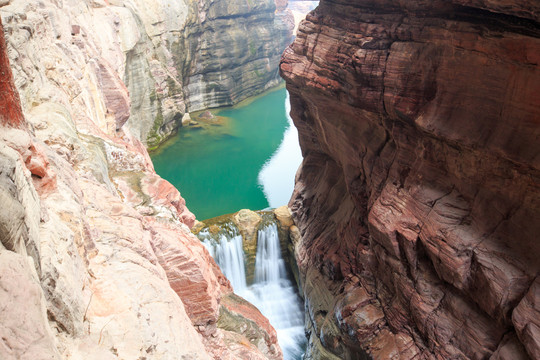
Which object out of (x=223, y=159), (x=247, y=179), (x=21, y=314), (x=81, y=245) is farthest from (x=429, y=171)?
(x=223, y=159)

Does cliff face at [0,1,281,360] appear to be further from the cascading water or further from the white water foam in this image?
the white water foam

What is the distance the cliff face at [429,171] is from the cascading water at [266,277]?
216 cm

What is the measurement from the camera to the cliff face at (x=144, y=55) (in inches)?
360

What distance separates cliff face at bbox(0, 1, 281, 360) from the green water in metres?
11.3

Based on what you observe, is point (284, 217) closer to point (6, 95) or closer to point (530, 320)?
point (530, 320)

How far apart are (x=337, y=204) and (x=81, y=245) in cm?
1024

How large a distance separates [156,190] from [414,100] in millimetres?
5685

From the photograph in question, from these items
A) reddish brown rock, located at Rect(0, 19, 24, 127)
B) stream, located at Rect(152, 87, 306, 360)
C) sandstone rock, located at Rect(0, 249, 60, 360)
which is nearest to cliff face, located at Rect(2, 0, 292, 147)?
stream, located at Rect(152, 87, 306, 360)

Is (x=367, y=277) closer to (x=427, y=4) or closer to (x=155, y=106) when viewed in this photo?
(x=427, y=4)

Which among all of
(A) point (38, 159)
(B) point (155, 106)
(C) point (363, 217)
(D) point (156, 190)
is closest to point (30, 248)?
(A) point (38, 159)

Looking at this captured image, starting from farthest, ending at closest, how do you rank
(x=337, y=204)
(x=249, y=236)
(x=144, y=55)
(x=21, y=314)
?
1. (x=144, y=55)
2. (x=249, y=236)
3. (x=337, y=204)
4. (x=21, y=314)

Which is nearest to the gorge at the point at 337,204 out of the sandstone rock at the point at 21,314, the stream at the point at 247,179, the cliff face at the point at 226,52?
the sandstone rock at the point at 21,314

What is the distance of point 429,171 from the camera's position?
9.21 metres

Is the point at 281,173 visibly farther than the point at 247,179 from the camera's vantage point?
Yes
